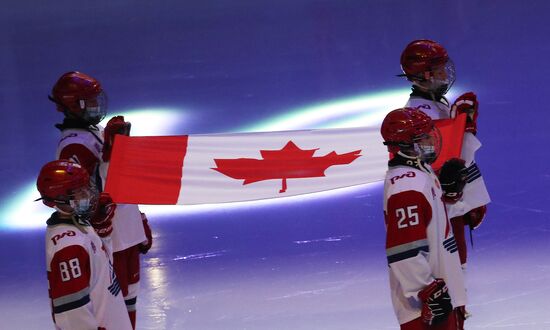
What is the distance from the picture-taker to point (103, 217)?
5906 millimetres

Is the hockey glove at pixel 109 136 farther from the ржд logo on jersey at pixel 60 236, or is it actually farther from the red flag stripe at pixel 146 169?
the ржд logo on jersey at pixel 60 236

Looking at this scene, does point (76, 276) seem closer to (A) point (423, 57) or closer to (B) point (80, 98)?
(B) point (80, 98)

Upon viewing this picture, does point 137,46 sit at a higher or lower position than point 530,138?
higher

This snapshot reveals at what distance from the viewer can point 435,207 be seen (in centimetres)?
506

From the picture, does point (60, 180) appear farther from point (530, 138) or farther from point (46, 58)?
point (46, 58)

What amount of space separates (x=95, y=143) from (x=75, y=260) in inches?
70.4

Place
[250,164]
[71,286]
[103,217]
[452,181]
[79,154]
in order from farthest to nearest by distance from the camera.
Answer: [250,164]
[79,154]
[103,217]
[452,181]
[71,286]

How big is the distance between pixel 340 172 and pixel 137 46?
271 inches

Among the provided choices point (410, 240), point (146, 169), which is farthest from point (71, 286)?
point (146, 169)

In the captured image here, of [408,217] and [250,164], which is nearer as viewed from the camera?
[408,217]

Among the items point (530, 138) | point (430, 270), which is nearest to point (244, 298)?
point (430, 270)

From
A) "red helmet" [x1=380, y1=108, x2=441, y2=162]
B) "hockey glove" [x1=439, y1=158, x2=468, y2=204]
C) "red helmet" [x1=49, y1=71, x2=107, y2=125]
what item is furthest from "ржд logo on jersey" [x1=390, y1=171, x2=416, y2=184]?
"red helmet" [x1=49, y1=71, x2=107, y2=125]

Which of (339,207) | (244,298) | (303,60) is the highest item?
(303,60)

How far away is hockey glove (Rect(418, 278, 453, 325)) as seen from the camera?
16.1ft
